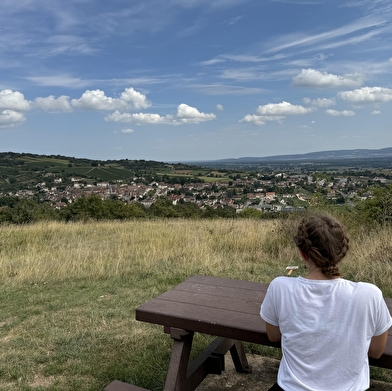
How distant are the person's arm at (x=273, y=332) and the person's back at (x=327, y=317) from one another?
4.4 inches

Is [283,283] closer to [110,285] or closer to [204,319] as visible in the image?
[204,319]

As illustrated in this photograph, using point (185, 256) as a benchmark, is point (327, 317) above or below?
above

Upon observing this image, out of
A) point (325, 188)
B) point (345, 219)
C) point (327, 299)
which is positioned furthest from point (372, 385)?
point (325, 188)

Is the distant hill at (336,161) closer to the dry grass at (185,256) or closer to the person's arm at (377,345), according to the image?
the dry grass at (185,256)

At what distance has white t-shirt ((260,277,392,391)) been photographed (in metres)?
1.49

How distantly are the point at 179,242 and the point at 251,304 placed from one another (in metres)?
5.28

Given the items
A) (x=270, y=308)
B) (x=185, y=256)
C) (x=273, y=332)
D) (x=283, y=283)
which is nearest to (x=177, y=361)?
(x=273, y=332)

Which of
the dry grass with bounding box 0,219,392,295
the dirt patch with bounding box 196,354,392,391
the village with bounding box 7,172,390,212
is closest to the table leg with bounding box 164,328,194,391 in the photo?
the dirt patch with bounding box 196,354,392,391

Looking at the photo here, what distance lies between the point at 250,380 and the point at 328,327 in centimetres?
160

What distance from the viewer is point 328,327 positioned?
1.52 meters

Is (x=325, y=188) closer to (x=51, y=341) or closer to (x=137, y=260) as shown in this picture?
(x=137, y=260)

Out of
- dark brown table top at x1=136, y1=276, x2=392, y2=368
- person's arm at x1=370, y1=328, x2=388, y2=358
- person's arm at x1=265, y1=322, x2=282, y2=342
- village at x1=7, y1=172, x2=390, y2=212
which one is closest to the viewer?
person's arm at x1=370, y1=328, x2=388, y2=358

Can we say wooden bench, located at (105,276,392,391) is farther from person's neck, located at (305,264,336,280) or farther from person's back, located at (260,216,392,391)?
person's neck, located at (305,264,336,280)

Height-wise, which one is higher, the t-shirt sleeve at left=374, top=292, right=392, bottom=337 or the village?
the t-shirt sleeve at left=374, top=292, right=392, bottom=337
